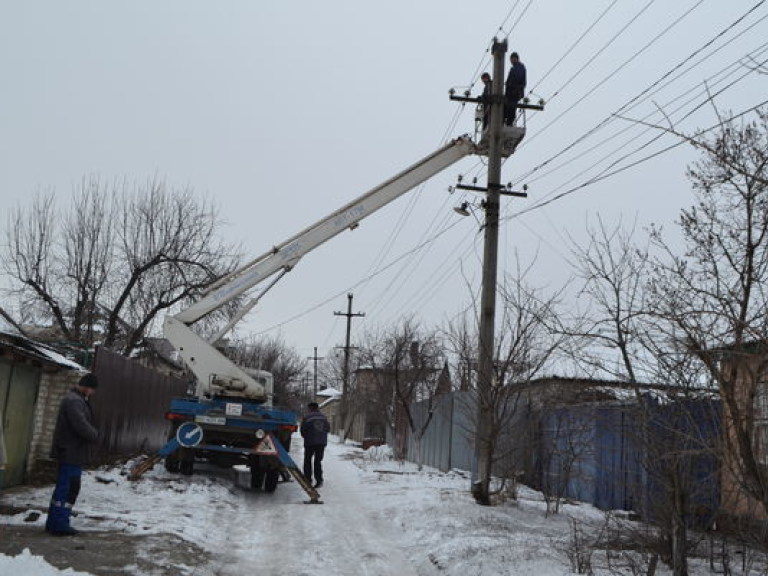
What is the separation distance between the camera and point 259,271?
44.8 feet

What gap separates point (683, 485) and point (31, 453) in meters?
9.20

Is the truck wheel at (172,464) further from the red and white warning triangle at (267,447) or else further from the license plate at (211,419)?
the red and white warning triangle at (267,447)

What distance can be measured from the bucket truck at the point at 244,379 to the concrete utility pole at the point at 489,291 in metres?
0.56

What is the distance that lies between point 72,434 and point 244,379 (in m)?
5.73

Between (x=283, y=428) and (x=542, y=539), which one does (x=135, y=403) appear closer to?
(x=283, y=428)

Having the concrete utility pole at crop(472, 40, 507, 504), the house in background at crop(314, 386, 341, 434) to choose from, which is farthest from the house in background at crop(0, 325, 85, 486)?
the house in background at crop(314, 386, 341, 434)

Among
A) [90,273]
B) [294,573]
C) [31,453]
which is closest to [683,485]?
[294,573]

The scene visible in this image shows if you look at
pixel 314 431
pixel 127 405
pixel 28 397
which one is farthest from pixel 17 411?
pixel 314 431

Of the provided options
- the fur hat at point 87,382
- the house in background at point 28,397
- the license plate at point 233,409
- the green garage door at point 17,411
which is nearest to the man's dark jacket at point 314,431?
the license plate at point 233,409

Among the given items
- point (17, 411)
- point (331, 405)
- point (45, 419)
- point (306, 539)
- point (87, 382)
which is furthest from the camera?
point (331, 405)

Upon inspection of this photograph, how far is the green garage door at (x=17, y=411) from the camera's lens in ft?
33.0

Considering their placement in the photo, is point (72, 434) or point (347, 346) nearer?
point (72, 434)

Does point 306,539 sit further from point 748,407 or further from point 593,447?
point 593,447

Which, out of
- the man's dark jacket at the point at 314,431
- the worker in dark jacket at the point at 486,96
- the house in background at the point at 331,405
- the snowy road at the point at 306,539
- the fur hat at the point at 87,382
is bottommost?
the snowy road at the point at 306,539
